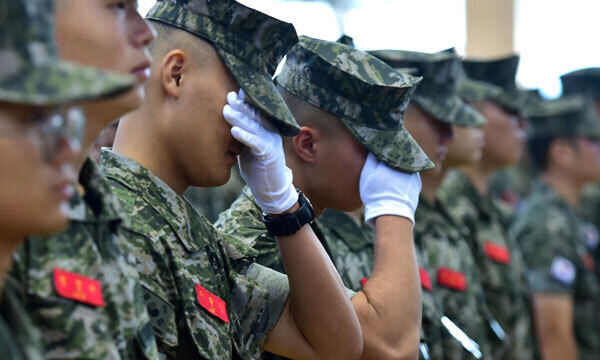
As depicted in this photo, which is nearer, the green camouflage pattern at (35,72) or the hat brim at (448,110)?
the green camouflage pattern at (35,72)

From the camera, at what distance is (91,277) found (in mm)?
1884

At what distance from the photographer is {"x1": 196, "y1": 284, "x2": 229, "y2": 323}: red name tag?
2366 millimetres

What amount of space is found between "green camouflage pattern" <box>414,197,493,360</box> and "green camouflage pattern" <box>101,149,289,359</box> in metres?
1.88

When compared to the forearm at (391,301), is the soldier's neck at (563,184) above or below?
Result: below

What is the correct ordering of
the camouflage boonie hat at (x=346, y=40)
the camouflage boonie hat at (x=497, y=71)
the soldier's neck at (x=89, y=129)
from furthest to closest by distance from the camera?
the camouflage boonie hat at (x=497, y=71) < the camouflage boonie hat at (x=346, y=40) < the soldier's neck at (x=89, y=129)

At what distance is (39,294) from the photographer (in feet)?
5.82

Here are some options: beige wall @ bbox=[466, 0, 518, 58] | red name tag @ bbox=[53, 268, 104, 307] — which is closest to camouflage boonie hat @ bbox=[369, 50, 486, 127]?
red name tag @ bbox=[53, 268, 104, 307]

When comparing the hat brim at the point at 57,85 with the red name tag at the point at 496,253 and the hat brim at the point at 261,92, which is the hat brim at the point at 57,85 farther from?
the red name tag at the point at 496,253

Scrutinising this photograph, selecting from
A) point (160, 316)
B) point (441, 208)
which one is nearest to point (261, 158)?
point (160, 316)

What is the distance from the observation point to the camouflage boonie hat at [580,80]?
8.02 m

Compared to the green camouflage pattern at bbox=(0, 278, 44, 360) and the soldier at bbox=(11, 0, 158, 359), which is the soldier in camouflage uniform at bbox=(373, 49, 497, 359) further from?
the green camouflage pattern at bbox=(0, 278, 44, 360)

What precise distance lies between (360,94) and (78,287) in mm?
1554

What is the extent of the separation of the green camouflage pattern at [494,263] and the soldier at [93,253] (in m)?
3.39

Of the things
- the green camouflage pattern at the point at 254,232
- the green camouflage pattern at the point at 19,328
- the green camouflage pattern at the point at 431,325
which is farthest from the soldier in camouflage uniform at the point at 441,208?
the green camouflage pattern at the point at 19,328
